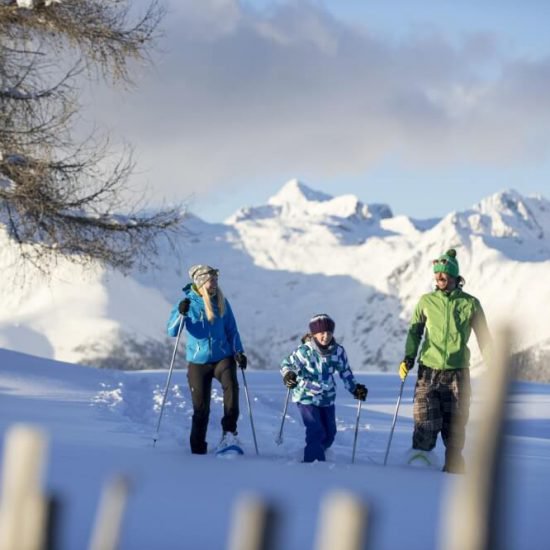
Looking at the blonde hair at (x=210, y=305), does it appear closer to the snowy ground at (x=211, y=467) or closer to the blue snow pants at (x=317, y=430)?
the blue snow pants at (x=317, y=430)

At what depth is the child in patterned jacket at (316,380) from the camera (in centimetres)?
936

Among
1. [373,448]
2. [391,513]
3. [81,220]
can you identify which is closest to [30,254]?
[81,220]

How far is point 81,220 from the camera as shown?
560 inches

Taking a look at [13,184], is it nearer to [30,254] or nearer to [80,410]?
[30,254]

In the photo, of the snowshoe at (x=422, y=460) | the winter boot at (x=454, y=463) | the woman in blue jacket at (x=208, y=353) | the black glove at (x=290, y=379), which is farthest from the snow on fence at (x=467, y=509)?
the woman in blue jacket at (x=208, y=353)

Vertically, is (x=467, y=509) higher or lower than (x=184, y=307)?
lower

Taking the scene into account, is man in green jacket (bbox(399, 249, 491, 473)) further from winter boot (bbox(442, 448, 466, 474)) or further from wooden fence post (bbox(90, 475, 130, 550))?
wooden fence post (bbox(90, 475, 130, 550))

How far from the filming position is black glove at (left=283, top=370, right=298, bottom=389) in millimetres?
9203

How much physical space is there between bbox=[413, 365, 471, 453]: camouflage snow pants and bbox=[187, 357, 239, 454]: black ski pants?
1.64 m

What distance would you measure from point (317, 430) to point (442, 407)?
43.0 inches

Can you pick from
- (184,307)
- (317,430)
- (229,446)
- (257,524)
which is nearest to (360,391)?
(317,430)

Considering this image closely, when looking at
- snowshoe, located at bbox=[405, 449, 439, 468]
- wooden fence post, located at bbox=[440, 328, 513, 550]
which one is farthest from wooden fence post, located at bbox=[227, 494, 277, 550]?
snowshoe, located at bbox=[405, 449, 439, 468]

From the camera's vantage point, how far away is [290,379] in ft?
30.3

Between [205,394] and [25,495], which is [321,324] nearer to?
[205,394]
